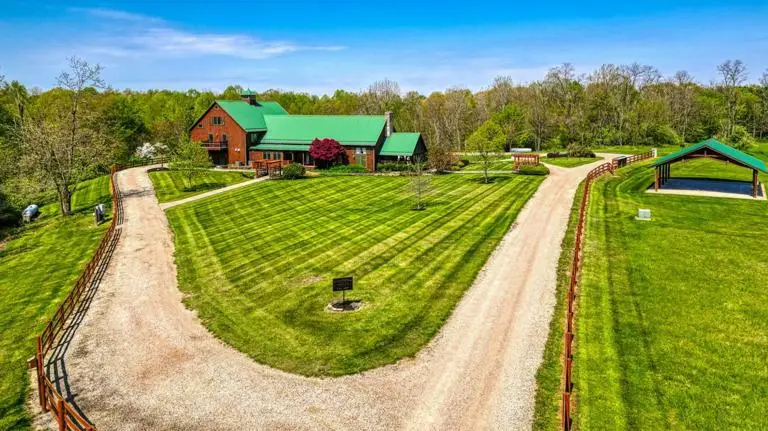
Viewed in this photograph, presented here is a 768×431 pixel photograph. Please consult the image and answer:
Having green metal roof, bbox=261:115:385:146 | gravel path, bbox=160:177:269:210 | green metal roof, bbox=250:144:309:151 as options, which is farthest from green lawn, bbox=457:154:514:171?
gravel path, bbox=160:177:269:210

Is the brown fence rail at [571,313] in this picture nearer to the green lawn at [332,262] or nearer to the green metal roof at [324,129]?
the green lawn at [332,262]

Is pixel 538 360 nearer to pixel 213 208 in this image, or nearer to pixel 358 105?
pixel 213 208

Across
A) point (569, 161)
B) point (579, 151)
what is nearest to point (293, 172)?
point (569, 161)

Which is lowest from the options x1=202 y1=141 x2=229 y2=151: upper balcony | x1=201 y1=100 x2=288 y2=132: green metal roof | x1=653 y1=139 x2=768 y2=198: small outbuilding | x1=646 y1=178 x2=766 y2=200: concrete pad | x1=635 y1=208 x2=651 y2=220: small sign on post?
x1=635 y1=208 x2=651 y2=220: small sign on post

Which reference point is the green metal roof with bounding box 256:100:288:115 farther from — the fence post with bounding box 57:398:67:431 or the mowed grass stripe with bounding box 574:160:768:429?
the fence post with bounding box 57:398:67:431

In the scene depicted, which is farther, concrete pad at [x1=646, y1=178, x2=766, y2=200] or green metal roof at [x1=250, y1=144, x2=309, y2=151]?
green metal roof at [x1=250, y1=144, x2=309, y2=151]

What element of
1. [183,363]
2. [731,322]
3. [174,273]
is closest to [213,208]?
[174,273]

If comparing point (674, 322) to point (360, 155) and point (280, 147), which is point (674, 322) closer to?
point (360, 155)
